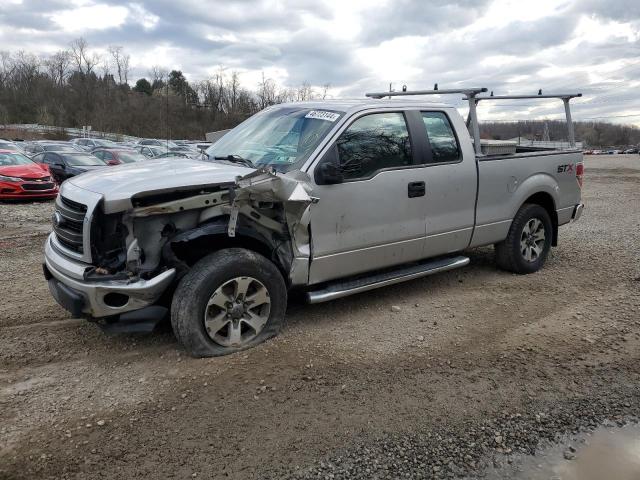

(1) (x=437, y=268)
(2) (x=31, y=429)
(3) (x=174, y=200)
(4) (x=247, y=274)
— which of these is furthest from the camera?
(1) (x=437, y=268)

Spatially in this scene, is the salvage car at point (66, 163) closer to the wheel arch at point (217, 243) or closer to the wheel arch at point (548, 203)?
the wheel arch at point (217, 243)

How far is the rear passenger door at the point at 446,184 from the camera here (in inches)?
193

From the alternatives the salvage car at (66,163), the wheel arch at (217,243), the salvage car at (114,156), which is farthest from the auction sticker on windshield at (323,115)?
the salvage car at (114,156)

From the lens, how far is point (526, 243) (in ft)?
20.1

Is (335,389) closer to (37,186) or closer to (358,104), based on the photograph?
(358,104)

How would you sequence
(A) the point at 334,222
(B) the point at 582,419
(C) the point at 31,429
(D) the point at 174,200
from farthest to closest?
1. (A) the point at 334,222
2. (D) the point at 174,200
3. (B) the point at 582,419
4. (C) the point at 31,429

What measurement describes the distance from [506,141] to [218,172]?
4360 mm

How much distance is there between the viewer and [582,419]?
3230 mm

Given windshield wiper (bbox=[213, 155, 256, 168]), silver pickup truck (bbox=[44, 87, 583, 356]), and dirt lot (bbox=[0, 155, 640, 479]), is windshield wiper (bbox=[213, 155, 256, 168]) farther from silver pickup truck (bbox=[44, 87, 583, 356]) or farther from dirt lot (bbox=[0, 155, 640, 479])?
dirt lot (bbox=[0, 155, 640, 479])

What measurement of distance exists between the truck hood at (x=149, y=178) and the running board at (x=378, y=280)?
3.97 ft

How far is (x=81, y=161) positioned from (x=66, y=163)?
628 mm

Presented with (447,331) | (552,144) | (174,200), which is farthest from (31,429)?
(552,144)

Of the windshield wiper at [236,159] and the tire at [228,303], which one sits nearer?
the tire at [228,303]

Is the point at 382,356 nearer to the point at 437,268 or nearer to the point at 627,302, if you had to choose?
the point at 437,268
